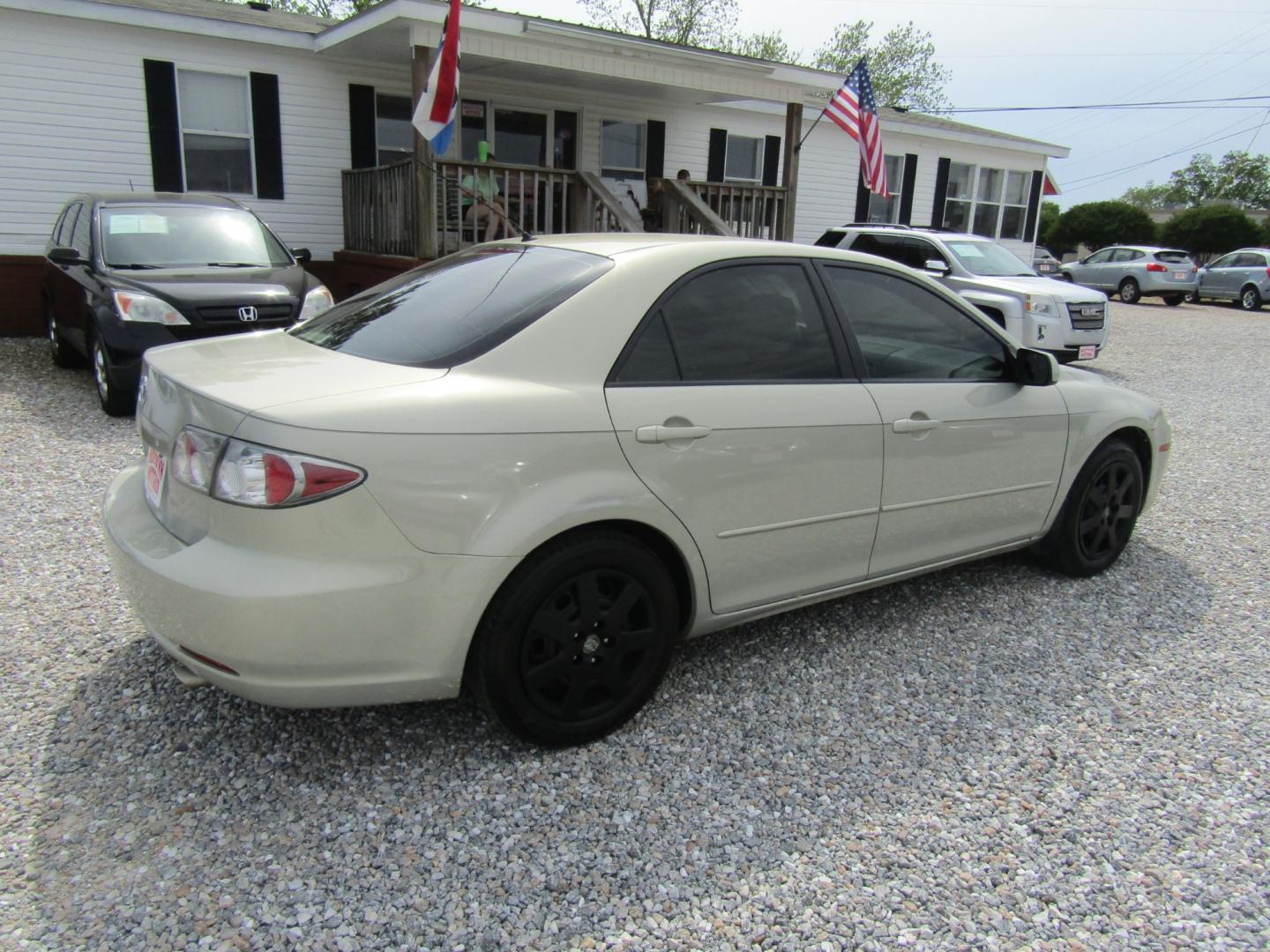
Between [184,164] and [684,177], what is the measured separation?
21.2 ft

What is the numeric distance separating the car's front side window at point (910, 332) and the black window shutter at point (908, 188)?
1625 cm

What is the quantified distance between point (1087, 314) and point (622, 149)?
7394 mm

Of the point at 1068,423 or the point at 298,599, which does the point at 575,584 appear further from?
the point at 1068,423

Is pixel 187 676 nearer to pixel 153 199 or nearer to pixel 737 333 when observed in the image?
pixel 737 333

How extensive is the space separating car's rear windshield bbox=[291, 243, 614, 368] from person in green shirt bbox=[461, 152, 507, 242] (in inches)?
277

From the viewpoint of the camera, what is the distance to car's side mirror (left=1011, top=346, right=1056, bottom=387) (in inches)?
147

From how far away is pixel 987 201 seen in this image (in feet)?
67.1

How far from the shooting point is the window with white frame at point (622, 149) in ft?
46.6

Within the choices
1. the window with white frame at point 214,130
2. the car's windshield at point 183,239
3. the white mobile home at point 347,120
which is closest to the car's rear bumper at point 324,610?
the car's windshield at point 183,239

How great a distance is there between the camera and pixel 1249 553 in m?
4.96

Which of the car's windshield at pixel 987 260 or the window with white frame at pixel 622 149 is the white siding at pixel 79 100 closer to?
the window with white frame at pixel 622 149

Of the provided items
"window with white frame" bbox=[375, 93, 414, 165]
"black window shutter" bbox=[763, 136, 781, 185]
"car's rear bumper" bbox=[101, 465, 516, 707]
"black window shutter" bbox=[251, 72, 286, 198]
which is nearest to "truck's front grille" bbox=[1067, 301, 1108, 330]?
"black window shutter" bbox=[763, 136, 781, 185]

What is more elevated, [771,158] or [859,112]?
[859,112]

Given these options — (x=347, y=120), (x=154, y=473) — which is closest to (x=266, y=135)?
(x=347, y=120)
